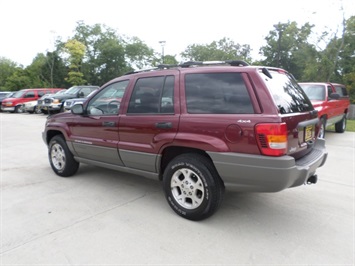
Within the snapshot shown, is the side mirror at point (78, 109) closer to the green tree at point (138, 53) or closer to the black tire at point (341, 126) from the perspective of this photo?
the black tire at point (341, 126)

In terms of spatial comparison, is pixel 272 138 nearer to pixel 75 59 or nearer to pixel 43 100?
pixel 43 100

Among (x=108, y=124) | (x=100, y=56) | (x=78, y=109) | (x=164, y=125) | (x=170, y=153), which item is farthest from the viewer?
(x=100, y=56)

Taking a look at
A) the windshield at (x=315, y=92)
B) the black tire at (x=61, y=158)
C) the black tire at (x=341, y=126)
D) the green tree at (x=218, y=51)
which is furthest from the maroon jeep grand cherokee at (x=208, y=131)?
the green tree at (x=218, y=51)

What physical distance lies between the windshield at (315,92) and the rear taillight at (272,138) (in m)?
6.33

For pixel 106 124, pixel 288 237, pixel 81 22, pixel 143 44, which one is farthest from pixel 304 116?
pixel 81 22

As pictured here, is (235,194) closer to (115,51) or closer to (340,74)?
(340,74)

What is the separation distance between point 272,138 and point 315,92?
6.77 metres

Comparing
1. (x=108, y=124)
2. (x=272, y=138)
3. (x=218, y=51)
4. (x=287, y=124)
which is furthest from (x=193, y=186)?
Answer: (x=218, y=51)

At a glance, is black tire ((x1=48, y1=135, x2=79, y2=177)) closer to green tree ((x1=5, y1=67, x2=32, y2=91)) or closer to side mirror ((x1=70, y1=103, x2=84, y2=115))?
side mirror ((x1=70, y1=103, x2=84, y2=115))

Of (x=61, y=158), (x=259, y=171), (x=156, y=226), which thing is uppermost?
(x=259, y=171)

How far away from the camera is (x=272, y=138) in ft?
9.16

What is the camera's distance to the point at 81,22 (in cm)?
5122

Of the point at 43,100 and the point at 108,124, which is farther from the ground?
the point at 43,100

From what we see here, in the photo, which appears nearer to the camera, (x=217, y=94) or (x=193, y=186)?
(x=217, y=94)
